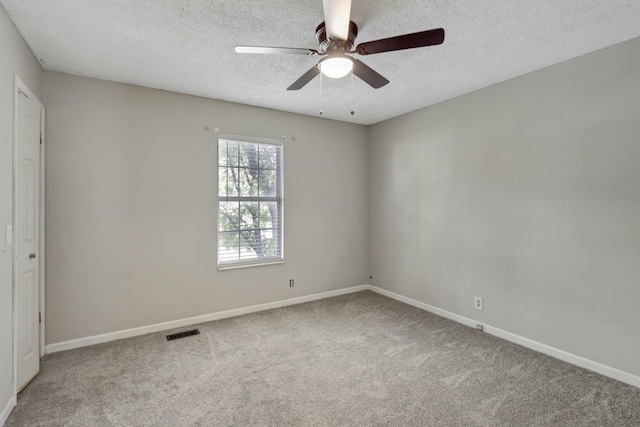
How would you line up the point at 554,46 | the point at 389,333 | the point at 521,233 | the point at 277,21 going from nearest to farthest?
the point at 277,21 → the point at 554,46 → the point at 521,233 → the point at 389,333

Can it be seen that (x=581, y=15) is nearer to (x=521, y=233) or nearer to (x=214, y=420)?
(x=521, y=233)

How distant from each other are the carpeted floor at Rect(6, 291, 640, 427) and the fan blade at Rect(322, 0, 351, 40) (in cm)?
237

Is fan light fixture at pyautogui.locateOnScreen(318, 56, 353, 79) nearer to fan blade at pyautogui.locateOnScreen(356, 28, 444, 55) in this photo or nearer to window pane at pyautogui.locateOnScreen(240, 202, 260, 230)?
fan blade at pyautogui.locateOnScreen(356, 28, 444, 55)

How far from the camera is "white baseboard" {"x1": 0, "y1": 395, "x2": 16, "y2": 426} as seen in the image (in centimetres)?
185

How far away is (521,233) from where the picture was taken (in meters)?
2.93

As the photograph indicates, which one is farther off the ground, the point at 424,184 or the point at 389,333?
the point at 424,184

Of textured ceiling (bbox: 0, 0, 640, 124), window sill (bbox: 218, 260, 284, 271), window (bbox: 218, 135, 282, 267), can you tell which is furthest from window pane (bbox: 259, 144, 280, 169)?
window sill (bbox: 218, 260, 284, 271)

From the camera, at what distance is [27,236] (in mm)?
2377

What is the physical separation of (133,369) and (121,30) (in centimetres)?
264

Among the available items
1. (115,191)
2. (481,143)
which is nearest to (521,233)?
(481,143)

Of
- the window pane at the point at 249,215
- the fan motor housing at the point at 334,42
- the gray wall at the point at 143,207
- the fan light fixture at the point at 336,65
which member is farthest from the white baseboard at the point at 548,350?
the fan motor housing at the point at 334,42

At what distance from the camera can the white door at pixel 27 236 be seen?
220 centimetres

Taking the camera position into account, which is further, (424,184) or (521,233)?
(424,184)

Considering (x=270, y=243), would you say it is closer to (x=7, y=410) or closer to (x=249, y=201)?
(x=249, y=201)
